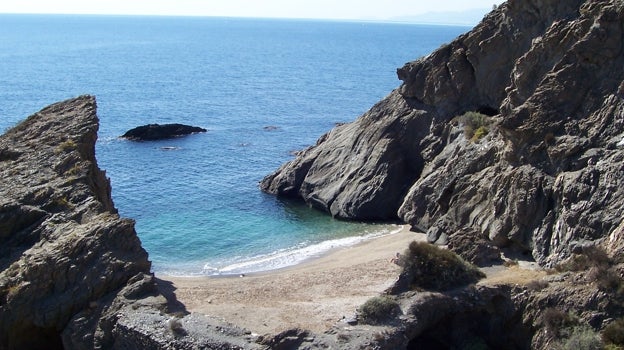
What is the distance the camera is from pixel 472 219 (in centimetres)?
4797

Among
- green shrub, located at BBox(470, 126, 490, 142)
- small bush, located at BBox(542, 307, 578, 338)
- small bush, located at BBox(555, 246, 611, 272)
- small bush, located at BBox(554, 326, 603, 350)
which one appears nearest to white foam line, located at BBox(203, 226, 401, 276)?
green shrub, located at BBox(470, 126, 490, 142)

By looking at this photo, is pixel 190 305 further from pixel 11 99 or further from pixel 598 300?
pixel 11 99

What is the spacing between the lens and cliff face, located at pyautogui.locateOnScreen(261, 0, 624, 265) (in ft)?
137

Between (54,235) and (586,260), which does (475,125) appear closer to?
(586,260)

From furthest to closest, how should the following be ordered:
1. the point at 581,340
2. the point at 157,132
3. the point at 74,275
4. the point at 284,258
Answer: the point at 157,132 → the point at 284,258 → the point at 74,275 → the point at 581,340

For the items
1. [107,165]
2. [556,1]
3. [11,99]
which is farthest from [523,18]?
[11,99]

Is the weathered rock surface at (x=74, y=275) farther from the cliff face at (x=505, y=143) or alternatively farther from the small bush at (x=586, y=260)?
the cliff face at (x=505, y=143)

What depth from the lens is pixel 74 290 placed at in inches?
1491

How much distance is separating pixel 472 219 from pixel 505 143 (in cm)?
511

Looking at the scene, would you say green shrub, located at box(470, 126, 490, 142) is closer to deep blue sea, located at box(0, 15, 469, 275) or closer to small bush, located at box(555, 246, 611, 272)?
deep blue sea, located at box(0, 15, 469, 275)

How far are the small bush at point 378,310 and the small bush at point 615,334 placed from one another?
9203mm

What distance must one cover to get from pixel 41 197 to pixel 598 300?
1176 inches

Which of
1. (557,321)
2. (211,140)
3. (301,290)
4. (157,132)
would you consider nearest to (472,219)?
(301,290)

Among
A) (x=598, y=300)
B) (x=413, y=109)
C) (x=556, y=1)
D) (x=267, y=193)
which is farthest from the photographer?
(x=267, y=193)
